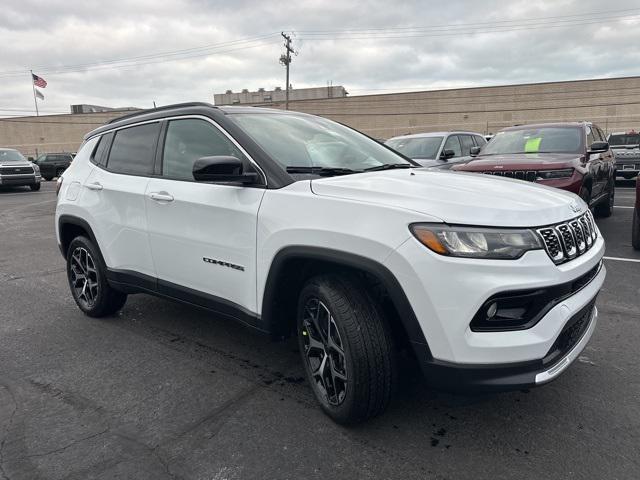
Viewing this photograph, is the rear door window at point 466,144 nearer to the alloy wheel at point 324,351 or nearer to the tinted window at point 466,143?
the tinted window at point 466,143

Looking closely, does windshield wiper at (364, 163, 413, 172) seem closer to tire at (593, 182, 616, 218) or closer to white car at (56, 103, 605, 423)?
white car at (56, 103, 605, 423)

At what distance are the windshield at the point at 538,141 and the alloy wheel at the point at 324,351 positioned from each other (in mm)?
6180

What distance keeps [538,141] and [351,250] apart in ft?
21.7

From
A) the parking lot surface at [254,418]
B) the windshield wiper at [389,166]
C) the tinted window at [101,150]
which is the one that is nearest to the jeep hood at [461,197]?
the windshield wiper at [389,166]

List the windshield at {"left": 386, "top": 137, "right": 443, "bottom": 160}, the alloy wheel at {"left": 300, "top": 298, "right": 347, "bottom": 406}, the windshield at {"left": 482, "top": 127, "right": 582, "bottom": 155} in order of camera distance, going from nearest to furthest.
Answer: the alloy wheel at {"left": 300, "top": 298, "right": 347, "bottom": 406}, the windshield at {"left": 482, "top": 127, "right": 582, "bottom": 155}, the windshield at {"left": 386, "top": 137, "right": 443, "bottom": 160}

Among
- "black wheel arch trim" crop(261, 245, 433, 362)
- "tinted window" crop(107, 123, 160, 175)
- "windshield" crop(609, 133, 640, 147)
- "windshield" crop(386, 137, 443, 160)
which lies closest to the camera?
"black wheel arch trim" crop(261, 245, 433, 362)

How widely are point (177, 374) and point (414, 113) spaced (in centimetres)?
4654

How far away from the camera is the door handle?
3.42 m

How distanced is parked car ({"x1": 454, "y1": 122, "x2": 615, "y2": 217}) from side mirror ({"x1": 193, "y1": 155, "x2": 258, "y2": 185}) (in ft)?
16.0

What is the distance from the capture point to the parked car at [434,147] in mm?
9943

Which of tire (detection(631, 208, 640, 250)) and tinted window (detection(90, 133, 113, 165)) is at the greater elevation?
tinted window (detection(90, 133, 113, 165))

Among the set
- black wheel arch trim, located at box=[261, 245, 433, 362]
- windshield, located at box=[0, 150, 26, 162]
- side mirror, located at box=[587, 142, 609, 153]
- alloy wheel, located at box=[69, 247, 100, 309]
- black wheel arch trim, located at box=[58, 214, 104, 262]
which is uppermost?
side mirror, located at box=[587, 142, 609, 153]

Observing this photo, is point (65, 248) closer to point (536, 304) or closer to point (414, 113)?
point (536, 304)

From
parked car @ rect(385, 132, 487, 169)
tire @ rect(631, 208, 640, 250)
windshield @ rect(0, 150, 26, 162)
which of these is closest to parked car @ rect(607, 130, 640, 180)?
parked car @ rect(385, 132, 487, 169)
